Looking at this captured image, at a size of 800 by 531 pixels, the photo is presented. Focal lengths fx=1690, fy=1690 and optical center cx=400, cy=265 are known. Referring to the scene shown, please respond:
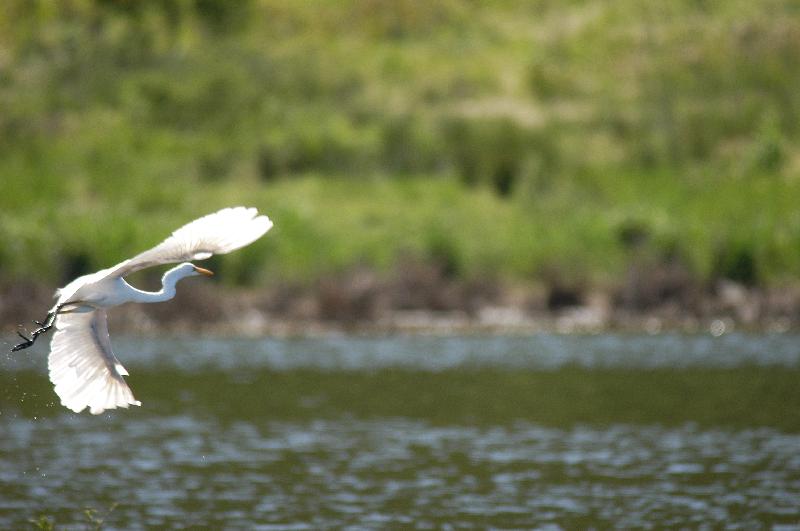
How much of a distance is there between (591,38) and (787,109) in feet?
34.8

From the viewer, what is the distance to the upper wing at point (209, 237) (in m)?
12.5

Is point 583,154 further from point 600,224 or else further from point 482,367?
point 482,367

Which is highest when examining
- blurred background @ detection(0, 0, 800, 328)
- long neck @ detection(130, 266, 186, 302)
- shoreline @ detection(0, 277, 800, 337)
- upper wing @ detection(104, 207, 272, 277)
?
blurred background @ detection(0, 0, 800, 328)

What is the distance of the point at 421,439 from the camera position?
23906 millimetres

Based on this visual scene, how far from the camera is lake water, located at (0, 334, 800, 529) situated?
715 inches

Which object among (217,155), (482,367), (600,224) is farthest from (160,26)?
(482,367)

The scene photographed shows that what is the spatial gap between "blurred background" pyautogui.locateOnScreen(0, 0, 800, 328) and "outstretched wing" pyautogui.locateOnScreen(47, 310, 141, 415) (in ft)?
87.9

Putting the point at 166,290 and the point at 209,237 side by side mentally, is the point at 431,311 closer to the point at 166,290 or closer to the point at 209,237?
the point at 166,290

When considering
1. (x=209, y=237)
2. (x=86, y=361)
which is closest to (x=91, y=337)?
(x=86, y=361)

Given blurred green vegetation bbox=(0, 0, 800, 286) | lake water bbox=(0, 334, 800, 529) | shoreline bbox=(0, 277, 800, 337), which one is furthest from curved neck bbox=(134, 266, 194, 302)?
blurred green vegetation bbox=(0, 0, 800, 286)

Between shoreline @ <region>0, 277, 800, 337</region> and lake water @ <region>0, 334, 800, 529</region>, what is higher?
shoreline @ <region>0, 277, 800, 337</region>

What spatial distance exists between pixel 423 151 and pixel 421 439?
123 feet

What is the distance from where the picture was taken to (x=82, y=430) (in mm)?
25500

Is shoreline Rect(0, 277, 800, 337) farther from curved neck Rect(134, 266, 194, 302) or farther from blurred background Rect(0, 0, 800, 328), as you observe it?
curved neck Rect(134, 266, 194, 302)
